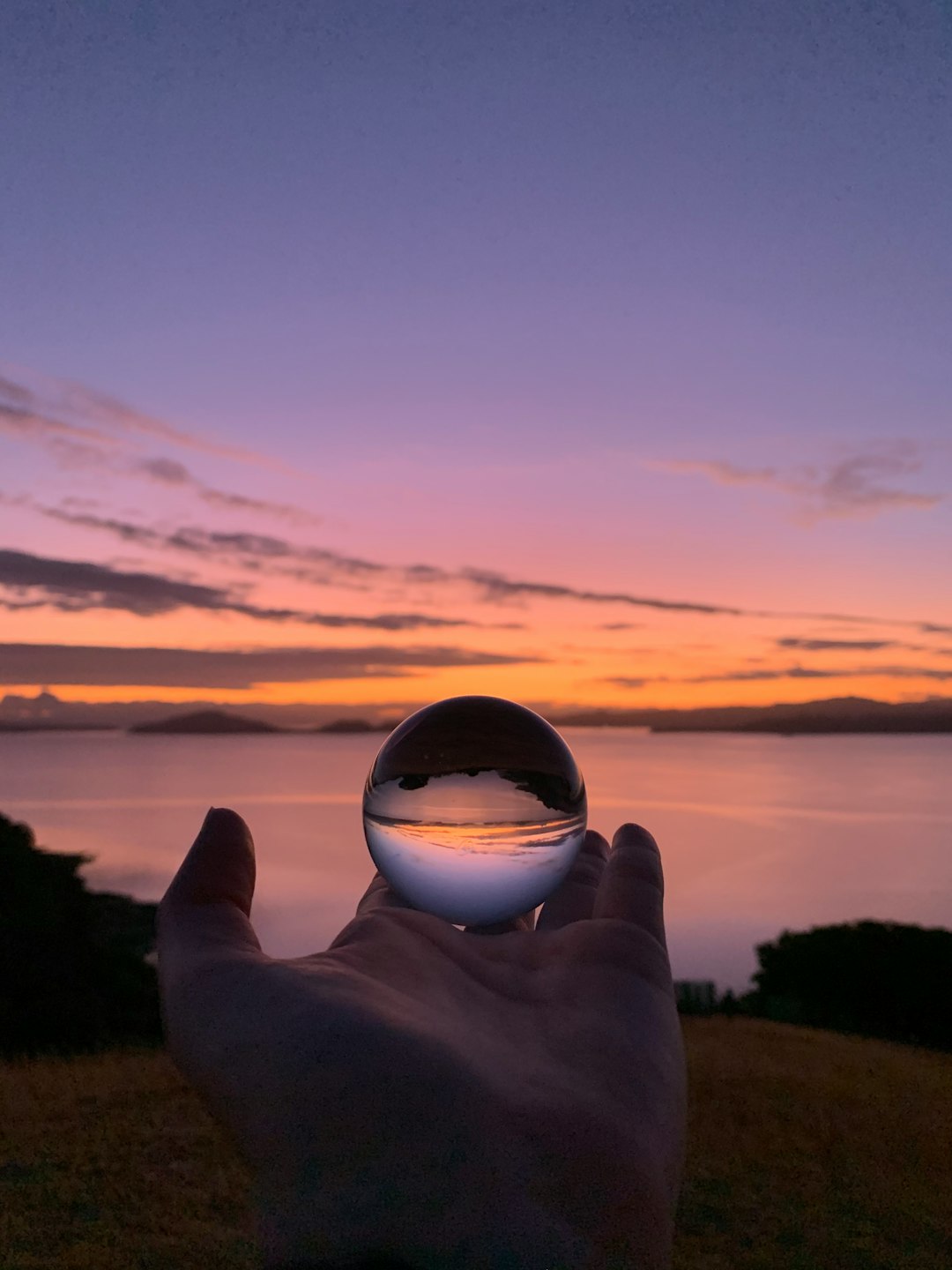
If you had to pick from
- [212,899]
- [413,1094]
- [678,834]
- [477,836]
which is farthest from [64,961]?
[678,834]

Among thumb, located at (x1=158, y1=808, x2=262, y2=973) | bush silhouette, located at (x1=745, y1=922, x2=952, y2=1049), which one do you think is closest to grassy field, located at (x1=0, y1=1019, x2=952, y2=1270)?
thumb, located at (x1=158, y1=808, x2=262, y2=973)

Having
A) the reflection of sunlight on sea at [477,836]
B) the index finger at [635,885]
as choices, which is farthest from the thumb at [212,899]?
the index finger at [635,885]

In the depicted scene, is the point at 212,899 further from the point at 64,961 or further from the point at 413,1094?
the point at 64,961

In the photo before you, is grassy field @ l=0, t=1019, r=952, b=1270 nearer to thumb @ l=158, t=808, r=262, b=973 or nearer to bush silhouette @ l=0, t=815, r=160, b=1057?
bush silhouette @ l=0, t=815, r=160, b=1057

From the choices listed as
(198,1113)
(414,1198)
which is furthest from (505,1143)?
(198,1113)

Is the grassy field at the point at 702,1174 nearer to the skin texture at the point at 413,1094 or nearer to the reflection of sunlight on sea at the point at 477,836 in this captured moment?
the reflection of sunlight on sea at the point at 477,836

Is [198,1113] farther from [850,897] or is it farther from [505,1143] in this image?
Answer: [850,897]
